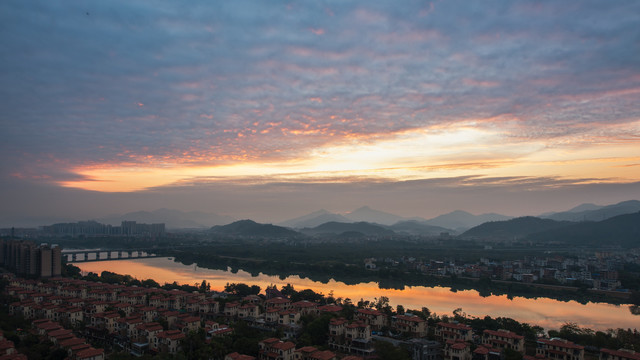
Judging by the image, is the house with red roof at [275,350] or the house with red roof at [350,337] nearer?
the house with red roof at [275,350]

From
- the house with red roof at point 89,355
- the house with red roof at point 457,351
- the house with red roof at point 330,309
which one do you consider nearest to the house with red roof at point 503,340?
the house with red roof at point 457,351

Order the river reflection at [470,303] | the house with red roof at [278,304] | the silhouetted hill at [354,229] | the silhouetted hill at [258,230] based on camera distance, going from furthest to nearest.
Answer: the silhouetted hill at [354,229], the silhouetted hill at [258,230], the river reflection at [470,303], the house with red roof at [278,304]

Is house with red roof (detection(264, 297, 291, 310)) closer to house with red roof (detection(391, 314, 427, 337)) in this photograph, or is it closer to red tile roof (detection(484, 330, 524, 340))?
house with red roof (detection(391, 314, 427, 337))

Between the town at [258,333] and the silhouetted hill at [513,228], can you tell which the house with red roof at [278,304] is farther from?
the silhouetted hill at [513,228]

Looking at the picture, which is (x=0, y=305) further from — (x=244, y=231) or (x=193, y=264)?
(x=244, y=231)

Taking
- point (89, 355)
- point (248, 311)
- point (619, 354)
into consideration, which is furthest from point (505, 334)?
point (89, 355)

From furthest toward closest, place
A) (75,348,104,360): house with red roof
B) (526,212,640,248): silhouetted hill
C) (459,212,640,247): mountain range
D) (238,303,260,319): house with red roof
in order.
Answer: (459,212,640,247): mountain range, (526,212,640,248): silhouetted hill, (238,303,260,319): house with red roof, (75,348,104,360): house with red roof

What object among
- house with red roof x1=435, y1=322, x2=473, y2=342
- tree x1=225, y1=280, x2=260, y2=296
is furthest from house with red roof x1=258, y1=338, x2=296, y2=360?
tree x1=225, y1=280, x2=260, y2=296
